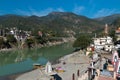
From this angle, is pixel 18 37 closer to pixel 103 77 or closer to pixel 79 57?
pixel 79 57

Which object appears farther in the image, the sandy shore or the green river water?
the green river water

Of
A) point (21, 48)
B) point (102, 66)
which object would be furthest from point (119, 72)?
point (21, 48)

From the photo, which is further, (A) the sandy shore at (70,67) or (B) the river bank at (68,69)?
(A) the sandy shore at (70,67)

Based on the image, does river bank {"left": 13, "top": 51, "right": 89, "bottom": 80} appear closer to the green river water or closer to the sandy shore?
the sandy shore

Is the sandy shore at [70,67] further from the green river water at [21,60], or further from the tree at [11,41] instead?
the tree at [11,41]

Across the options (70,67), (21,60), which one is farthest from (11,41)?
(70,67)

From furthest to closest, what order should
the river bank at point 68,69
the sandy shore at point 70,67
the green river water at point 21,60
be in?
the green river water at point 21,60
the sandy shore at point 70,67
the river bank at point 68,69

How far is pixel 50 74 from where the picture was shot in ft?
69.3

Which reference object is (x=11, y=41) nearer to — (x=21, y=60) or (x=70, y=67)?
(x=21, y=60)

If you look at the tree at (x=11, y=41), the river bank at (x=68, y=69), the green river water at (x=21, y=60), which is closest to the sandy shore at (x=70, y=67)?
the river bank at (x=68, y=69)

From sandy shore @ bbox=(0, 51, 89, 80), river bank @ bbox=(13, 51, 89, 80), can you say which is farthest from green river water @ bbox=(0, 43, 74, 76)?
river bank @ bbox=(13, 51, 89, 80)

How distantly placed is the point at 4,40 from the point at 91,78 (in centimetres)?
8072

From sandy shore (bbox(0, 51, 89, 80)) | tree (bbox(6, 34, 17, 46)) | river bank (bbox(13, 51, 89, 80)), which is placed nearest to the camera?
river bank (bbox(13, 51, 89, 80))

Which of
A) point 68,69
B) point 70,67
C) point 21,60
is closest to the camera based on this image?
point 68,69
